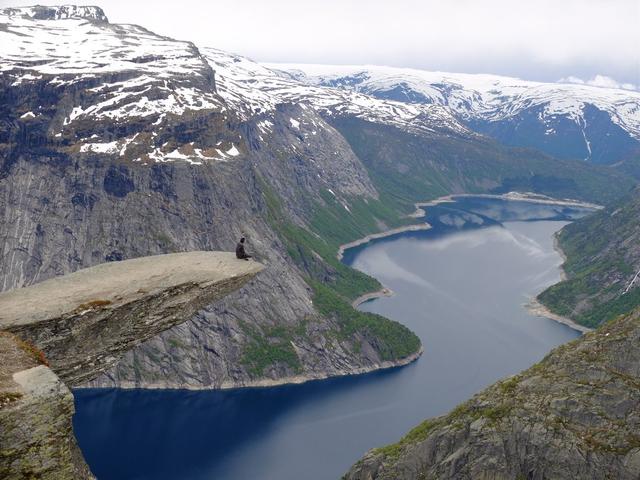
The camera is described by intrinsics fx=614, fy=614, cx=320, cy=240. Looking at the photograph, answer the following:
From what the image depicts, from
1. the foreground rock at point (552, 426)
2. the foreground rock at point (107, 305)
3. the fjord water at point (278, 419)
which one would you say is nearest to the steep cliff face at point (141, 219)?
the fjord water at point (278, 419)

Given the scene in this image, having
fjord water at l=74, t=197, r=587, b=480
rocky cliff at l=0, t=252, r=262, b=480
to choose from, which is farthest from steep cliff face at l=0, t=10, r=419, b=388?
rocky cliff at l=0, t=252, r=262, b=480

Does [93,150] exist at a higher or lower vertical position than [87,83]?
lower

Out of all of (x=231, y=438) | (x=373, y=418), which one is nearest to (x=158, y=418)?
(x=231, y=438)

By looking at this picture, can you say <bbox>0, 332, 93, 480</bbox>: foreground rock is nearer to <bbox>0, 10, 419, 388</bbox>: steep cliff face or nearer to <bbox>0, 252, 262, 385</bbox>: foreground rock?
<bbox>0, 252, 262, 385</bbox>: foreground rock

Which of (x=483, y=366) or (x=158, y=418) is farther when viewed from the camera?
(x=483, y=366)

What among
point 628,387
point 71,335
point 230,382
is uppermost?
point 71,335

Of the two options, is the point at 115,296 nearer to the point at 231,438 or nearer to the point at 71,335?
the point at 71,335

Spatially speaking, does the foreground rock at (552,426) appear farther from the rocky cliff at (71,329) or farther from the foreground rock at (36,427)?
the foreground rock at (36,427)
